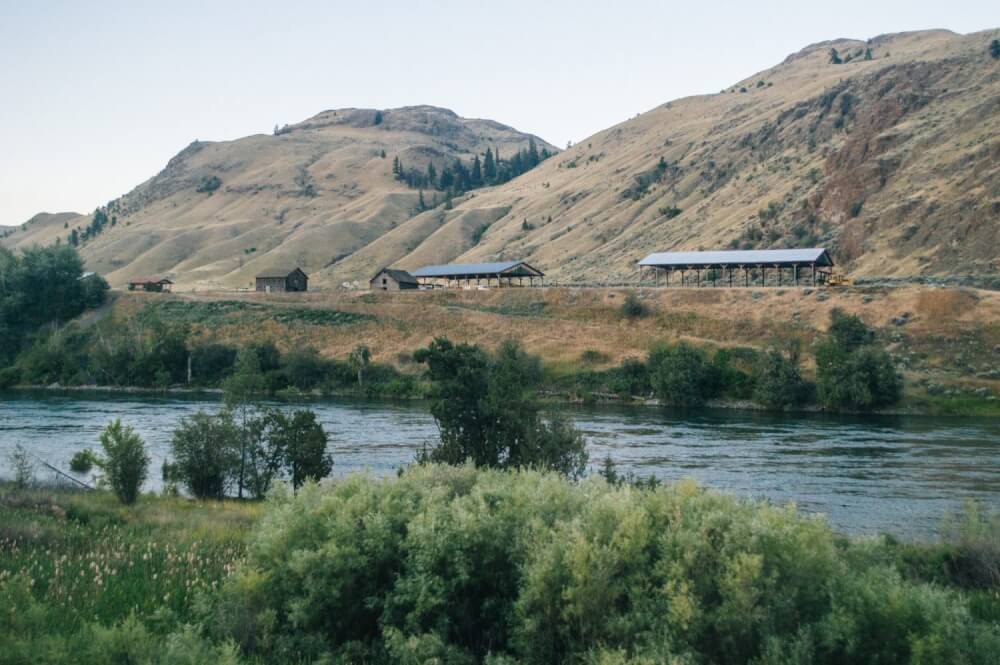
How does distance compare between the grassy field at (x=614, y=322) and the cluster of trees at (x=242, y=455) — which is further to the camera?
the grassy field at (x=614, y=322)

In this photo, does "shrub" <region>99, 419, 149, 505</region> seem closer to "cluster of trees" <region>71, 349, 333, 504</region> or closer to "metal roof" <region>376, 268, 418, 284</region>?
"cluster of trees" <region>71, 349, 333, 504</region>

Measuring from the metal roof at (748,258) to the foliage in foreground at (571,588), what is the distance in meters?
67.3

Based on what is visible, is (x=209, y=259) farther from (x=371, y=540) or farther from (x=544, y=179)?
(x=371, y=540)

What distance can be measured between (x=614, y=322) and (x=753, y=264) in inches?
574

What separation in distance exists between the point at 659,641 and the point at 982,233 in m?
79.0

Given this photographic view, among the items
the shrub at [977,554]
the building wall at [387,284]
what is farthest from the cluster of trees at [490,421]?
the building wall at [387,284]

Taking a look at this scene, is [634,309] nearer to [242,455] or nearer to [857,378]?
[857,378]

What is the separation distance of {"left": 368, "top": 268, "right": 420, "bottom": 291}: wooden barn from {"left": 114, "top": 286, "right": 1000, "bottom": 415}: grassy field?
239 inches

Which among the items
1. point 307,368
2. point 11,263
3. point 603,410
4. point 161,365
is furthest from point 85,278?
point 603,410

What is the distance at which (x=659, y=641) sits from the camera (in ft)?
34.6

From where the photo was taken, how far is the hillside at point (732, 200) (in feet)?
277

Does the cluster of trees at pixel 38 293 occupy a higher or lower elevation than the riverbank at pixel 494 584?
higher

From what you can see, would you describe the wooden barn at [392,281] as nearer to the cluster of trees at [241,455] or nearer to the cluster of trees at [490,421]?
the cluster of trees at [241,455]

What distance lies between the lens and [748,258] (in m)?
79.8
